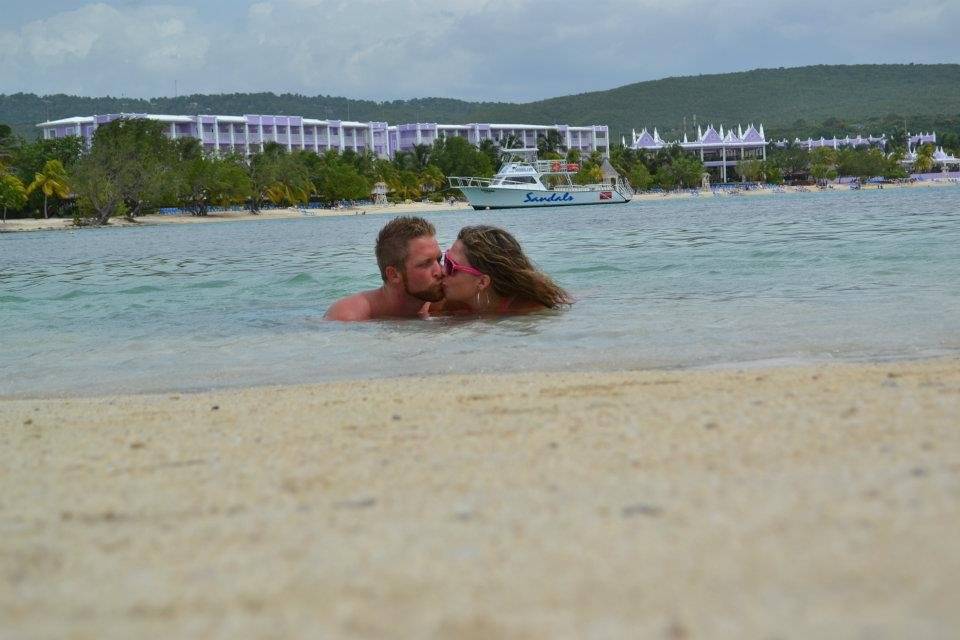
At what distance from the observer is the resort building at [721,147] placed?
458 ft

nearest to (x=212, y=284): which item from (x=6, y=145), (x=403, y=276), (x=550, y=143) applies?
(x=403, y=276)

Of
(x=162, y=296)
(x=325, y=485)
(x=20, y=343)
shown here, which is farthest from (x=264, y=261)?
(x=325, y=485)

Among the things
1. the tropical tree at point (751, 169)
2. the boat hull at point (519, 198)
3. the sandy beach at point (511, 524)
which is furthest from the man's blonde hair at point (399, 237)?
the tropical tree at point (751, 169)

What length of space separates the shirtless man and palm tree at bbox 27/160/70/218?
73.0m

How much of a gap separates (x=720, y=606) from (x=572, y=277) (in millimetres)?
10081

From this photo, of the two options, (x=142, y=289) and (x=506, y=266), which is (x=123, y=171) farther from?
(x=506, y=266)

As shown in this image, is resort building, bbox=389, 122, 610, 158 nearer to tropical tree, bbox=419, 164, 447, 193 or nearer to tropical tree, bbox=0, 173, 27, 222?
tropical tree, bbox=419, 164, 447, 193

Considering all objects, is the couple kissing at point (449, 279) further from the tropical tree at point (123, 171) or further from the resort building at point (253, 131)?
the resort building at point (253, 131)

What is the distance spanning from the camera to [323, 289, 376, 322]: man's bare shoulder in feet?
25.3

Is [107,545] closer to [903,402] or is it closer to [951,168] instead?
[903,402]

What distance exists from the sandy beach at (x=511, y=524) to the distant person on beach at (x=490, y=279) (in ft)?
12.6

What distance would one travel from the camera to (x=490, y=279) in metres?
7.57

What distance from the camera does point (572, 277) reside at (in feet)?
37.8

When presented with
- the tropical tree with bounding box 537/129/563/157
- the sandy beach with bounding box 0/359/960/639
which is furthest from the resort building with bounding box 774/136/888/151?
the sandy beach with bounding box 0/359/960/639
